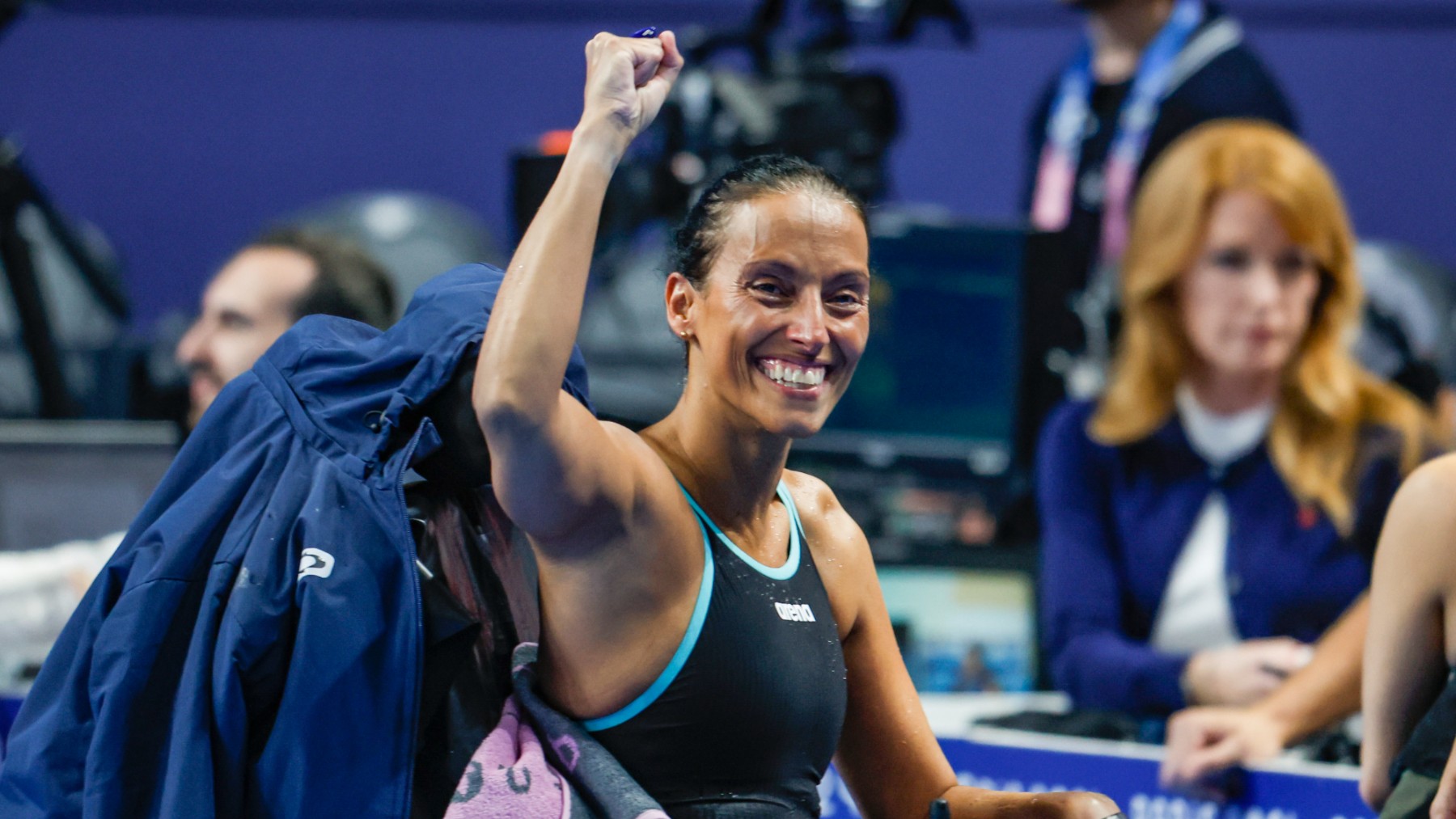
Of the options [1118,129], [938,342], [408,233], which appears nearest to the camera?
[1118,129]

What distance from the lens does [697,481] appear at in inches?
59.6

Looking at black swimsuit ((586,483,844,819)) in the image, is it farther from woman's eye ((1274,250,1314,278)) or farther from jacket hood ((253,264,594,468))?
woman's eye ((1274,250,1314,278))

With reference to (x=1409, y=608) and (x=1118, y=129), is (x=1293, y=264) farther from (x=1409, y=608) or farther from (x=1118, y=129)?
(x=1409, y=608)

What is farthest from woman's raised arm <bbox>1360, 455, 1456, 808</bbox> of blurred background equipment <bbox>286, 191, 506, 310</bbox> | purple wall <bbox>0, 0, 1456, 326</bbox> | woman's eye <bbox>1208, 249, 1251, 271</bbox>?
purple wall <bbox>0, 0, 1456, 326</bbox>

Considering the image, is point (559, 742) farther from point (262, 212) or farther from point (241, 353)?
point (262, 212)

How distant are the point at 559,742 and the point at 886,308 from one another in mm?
2294

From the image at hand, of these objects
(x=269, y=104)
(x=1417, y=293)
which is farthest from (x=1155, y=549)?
(x=269, y=104)

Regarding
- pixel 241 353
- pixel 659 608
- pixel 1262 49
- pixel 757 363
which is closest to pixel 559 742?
pixel 659 608

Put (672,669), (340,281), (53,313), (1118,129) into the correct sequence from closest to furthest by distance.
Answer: (672,669) → (340,281) → (1118,129) → (53,313)

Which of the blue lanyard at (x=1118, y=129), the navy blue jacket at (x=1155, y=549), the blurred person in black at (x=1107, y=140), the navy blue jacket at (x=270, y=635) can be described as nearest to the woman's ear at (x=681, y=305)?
the navy blue jacket at (x=270, y=635)

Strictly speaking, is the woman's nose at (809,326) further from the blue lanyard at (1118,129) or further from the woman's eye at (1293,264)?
the blue lanyard at (1118,129)

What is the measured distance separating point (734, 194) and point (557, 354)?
320 mm

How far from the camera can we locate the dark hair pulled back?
A: 1515mm

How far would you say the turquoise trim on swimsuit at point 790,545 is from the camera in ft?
4.88
